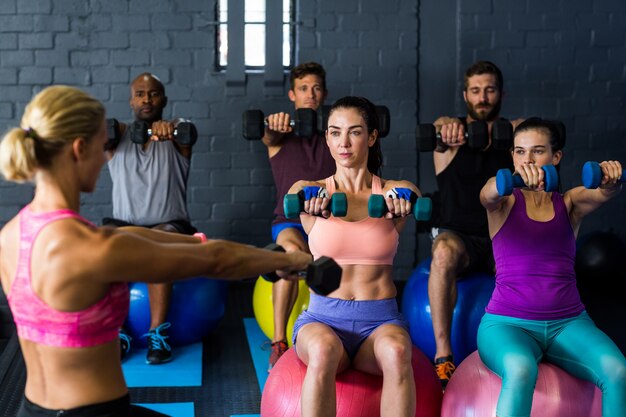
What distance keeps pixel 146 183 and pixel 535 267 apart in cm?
209

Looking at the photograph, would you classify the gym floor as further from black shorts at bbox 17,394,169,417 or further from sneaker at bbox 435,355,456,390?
black shorts at bbox 17,394,169,417

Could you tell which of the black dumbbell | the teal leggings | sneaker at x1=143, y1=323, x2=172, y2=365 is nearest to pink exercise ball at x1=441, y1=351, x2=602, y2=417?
the teal leggings

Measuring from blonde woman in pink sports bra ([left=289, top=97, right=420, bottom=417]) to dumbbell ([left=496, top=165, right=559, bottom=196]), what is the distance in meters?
0.31

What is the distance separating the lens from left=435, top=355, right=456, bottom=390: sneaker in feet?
10.7

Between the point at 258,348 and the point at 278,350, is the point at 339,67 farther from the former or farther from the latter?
the point at 278,350

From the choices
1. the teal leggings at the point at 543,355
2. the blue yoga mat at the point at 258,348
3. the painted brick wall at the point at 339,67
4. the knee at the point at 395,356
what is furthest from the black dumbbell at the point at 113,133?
the teal leggings at the point at 543,355

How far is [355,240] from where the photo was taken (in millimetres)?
2662

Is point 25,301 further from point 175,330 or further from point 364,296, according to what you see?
point 175,330

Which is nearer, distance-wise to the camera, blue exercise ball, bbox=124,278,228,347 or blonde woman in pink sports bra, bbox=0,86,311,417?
blonde woman in pink sports bra, bbox=0,86,311,417

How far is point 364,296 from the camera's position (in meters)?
2.61

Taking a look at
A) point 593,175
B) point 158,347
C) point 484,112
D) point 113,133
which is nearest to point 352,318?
point 593,175

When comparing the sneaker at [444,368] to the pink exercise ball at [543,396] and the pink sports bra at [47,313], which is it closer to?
the pink exercise ball at [543,396]

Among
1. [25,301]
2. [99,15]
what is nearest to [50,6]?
[99,15]

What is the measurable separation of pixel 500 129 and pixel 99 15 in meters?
2.53
